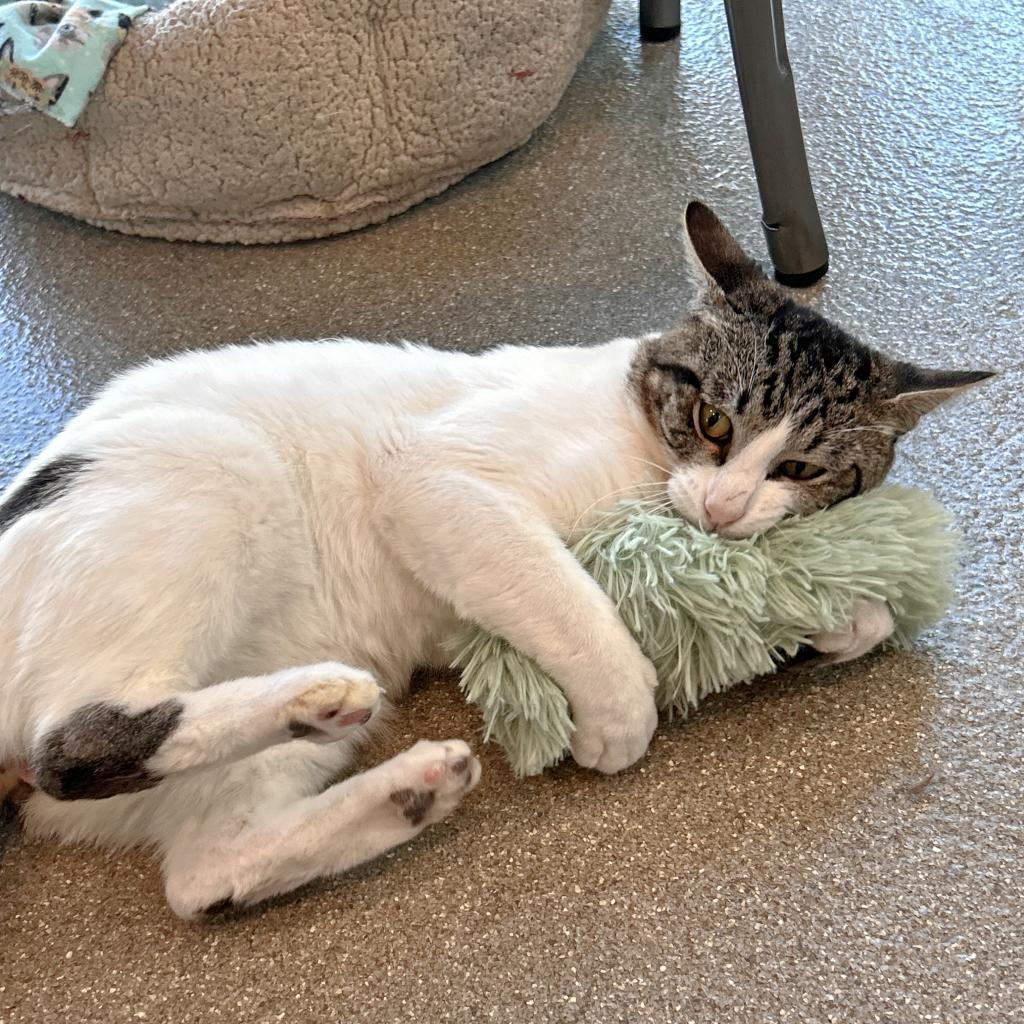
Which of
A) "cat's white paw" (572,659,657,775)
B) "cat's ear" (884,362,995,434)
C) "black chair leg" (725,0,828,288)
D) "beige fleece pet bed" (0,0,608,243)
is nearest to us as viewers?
"cat's white paw" (572,659,657,775)

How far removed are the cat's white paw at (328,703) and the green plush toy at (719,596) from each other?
0.57 feet

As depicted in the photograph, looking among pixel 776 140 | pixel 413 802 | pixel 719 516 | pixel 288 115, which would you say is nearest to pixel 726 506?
pixel 719 516

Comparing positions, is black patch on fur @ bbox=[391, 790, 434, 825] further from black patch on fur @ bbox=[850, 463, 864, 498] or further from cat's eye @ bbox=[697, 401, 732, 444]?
black patch on fur @ bbox=[850, 463, 864, 498]

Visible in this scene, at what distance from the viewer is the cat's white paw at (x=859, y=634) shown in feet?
3.84

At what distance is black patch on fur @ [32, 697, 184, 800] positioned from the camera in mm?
983

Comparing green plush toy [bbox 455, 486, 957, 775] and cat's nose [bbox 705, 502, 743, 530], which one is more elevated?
cat's nose [bbox 705, 502, 743, 530]

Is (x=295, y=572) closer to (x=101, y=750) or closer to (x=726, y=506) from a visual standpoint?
(x=101, y=750)

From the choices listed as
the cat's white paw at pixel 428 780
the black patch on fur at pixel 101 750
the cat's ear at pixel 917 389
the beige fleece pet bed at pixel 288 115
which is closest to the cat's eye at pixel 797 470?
the cat's ear at pixel 917 389

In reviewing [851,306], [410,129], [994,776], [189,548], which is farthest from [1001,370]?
[189,548]

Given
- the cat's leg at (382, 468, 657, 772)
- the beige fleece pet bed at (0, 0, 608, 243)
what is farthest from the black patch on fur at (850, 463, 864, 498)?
the beige fleece pet bed at (0, 0, 608, 243)

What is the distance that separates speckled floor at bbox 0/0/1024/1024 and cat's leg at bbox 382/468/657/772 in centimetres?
12

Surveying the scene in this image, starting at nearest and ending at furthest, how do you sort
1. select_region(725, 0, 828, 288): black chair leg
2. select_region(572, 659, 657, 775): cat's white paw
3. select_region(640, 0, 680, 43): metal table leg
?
1. select_region(572, 659, 657, 775): cat's white paw
2. select_region(725, 0, 828, 288): black chair leg
3. select_region(640, 0, 680, 43): metal table leg

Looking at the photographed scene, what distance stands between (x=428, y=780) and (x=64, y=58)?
1.56m

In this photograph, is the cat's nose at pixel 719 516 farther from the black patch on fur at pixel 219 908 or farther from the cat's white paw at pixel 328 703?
the black patch on fur at pixel 219 908
